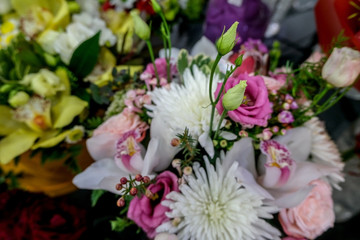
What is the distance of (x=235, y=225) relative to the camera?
0.38m

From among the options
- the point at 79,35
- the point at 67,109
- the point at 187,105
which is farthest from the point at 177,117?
the point at 79,35

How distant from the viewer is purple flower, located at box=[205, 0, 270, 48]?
572mm

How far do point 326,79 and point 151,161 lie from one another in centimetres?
25

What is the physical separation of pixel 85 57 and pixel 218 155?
327mm

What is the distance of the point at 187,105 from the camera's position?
1.36 feet

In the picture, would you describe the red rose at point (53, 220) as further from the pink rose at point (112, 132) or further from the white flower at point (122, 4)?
the white flower at point (122, 4)

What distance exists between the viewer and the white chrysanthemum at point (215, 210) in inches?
14.9

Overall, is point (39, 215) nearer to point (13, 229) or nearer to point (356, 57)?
point (13, 229)

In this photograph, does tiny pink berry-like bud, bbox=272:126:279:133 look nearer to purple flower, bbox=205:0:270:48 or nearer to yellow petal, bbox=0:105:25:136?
purple flower, bbox=205:0:270:48

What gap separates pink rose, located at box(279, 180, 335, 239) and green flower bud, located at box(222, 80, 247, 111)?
21cm

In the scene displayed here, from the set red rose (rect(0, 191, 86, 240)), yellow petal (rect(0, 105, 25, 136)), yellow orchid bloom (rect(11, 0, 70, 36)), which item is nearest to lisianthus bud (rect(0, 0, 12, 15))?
yellow orchid bloom (rect(11, 0, 70, 36))

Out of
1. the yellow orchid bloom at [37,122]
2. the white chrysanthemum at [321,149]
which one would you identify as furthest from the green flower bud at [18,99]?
the white chrysanthemum at [321,149]

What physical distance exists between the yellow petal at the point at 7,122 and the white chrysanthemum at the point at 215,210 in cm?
35

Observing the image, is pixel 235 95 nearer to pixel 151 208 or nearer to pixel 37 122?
pixel 151 208
